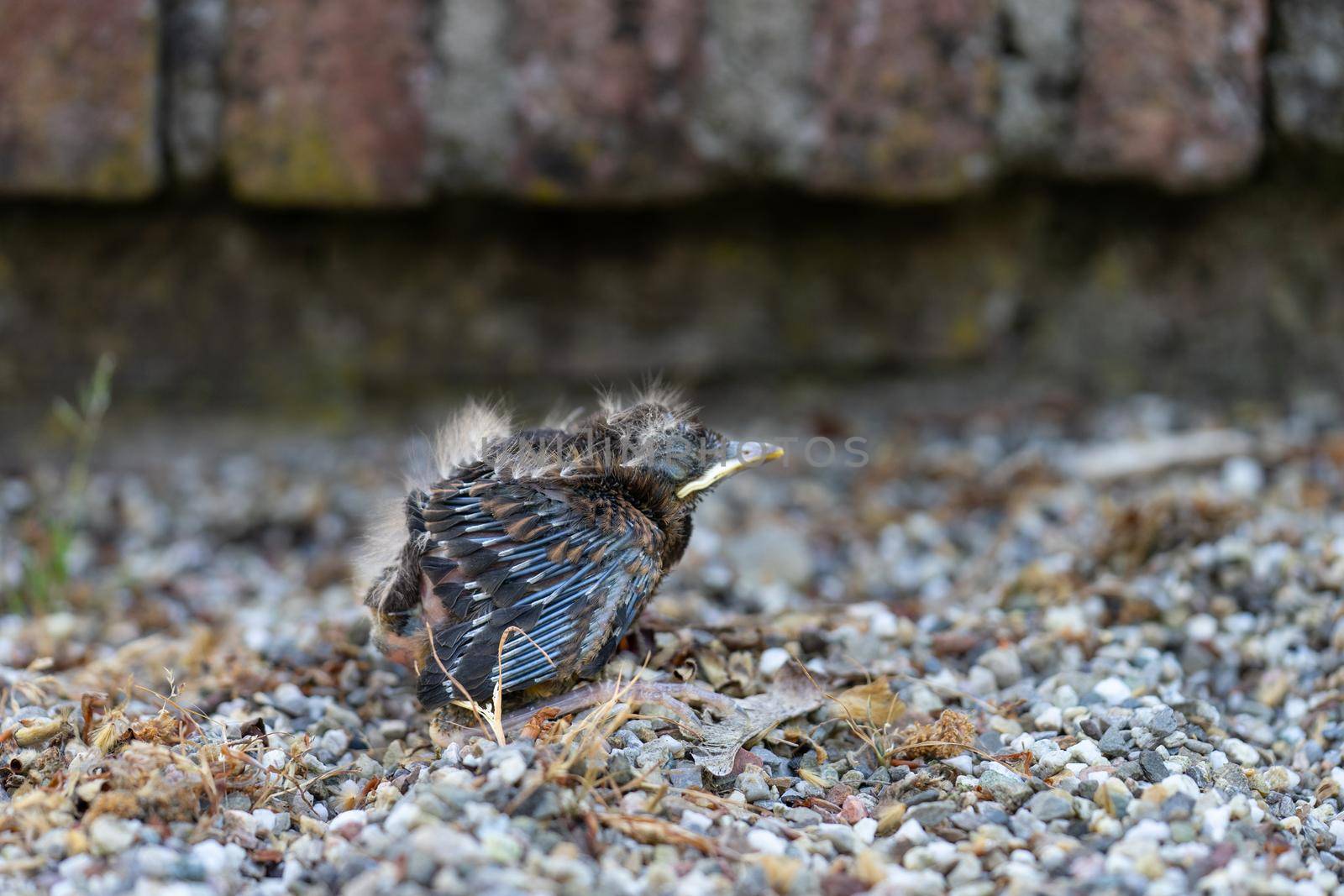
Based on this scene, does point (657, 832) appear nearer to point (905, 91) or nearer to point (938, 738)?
point (938, 738)

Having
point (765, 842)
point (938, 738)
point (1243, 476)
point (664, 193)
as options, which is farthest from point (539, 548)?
point (1243, 476)

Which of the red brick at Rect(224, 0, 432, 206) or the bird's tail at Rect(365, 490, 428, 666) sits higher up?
the red brick at Rect(224, 0, 432, 206)

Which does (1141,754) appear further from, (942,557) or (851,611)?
→ (942,557)

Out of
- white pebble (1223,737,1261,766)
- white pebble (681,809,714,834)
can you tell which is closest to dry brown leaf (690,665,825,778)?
white pebble (681,809,714,834)

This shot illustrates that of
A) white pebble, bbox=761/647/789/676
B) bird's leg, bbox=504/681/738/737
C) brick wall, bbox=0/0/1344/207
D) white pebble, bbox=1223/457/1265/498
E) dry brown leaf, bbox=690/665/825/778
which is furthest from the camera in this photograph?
brick wall, bbox=0/0/1344/207

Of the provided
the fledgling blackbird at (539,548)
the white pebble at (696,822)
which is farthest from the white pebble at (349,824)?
the white pebble at (696,822)

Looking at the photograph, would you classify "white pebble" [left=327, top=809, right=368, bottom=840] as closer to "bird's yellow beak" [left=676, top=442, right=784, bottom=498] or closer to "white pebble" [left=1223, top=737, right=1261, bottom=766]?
"bird's yellow beak" [left=676, top=442, right=784, bottom=498]

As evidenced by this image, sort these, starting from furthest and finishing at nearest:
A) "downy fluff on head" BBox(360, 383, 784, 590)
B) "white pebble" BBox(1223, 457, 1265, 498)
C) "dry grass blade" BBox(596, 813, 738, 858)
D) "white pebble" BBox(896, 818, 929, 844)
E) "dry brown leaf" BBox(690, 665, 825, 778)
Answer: "white pebble" BBox(1223, 457, 1265, 498), "downy fluff on head" BBox(360, 383, 784, 590), "dry brown leaf" BBox(690, 665, 825, 778), "white pebble" BBox(896, 818, 929, 844), "dry grass blade" BBox(596, 813, 738, 858)
